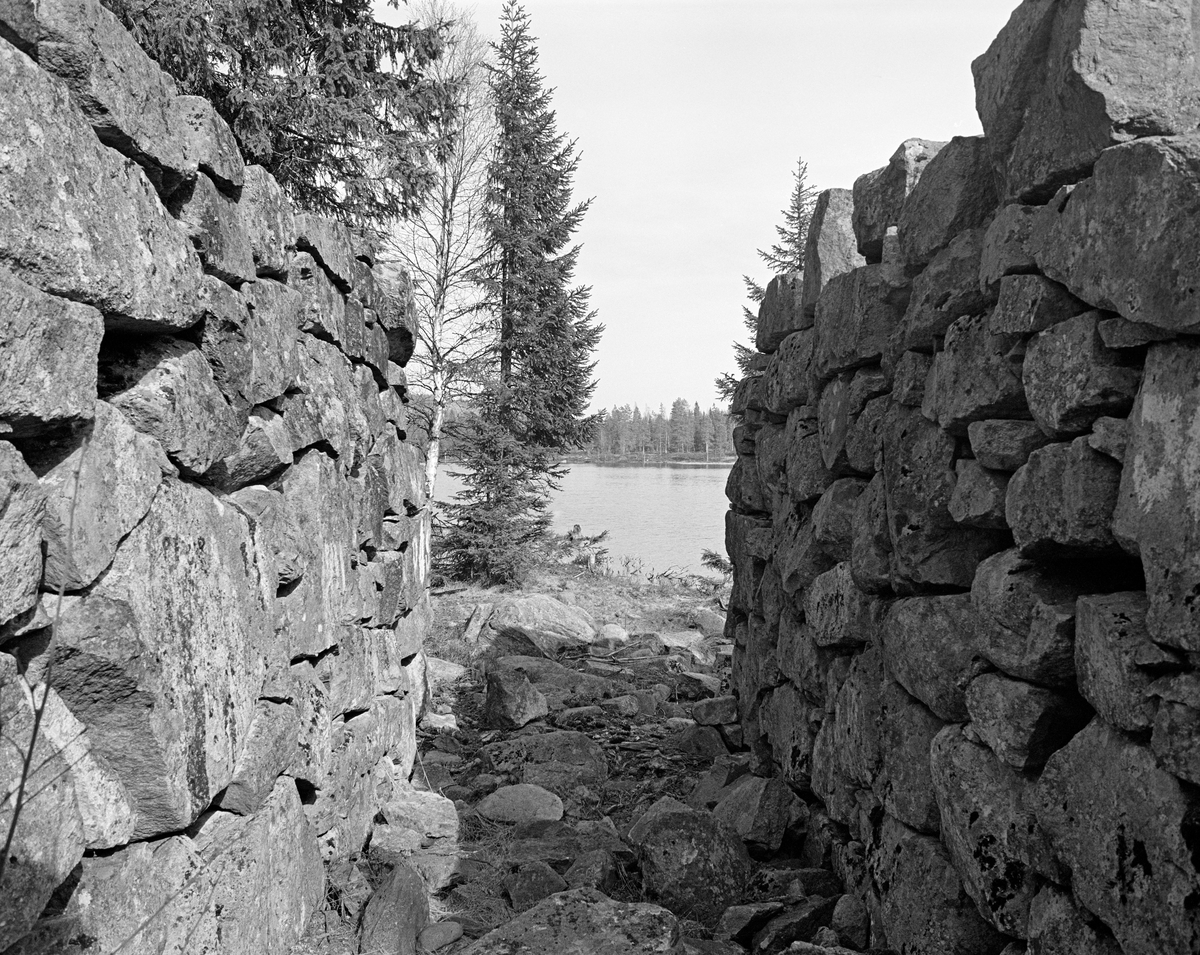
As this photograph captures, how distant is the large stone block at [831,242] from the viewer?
515cm

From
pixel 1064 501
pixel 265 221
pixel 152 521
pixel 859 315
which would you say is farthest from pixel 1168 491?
pixel 265 221

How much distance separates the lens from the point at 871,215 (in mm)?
4410

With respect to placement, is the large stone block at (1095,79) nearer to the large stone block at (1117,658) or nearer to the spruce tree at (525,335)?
the large stone block at (1117,658)

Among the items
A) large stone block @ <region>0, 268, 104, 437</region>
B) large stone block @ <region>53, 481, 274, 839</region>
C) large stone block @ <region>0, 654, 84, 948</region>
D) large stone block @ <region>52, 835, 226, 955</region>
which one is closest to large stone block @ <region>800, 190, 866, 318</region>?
large stone block @ <region>53, 481, 274, 839</region>

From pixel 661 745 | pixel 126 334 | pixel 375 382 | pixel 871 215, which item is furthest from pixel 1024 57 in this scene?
pixel 661 745

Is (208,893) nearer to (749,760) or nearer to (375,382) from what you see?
(375,382)

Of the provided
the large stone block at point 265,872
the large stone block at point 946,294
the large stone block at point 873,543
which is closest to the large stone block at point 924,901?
the large stone block at point 873,543

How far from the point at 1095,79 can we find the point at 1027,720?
1977mm

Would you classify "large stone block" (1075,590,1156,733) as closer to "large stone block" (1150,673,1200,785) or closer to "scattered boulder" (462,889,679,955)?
"large stone block" (1150,673,1200,785)

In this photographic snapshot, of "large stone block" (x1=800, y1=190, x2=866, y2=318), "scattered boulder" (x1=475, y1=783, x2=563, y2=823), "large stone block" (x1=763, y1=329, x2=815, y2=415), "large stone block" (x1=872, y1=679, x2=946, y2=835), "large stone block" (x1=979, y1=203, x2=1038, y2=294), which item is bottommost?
"scattered boulder" (x1=475, y1=783, x2=563, y2=823)

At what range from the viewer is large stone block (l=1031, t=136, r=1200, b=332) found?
2182 mm

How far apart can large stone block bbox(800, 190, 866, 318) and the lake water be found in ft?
40.0

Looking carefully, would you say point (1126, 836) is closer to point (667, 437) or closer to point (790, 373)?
point (790, 373)

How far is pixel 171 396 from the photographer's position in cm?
265
